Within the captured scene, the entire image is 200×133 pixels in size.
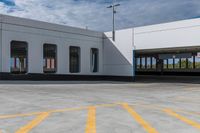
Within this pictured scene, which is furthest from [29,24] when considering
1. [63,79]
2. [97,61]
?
[97,61]

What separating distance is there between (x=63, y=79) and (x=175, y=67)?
28.9 meters

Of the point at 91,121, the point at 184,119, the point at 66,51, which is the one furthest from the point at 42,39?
the point at 184,119

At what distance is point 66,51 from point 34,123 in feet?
68.9

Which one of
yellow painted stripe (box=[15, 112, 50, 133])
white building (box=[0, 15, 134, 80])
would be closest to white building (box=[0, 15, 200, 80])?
white building (box=[0, 15, 134, 80])

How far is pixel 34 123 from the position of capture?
7.44 metres

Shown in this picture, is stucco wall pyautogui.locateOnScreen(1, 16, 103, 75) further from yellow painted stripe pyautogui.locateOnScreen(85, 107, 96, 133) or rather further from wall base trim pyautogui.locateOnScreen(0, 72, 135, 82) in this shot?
yellow painted stripe pyautogui.locateOnScreen(85, 107, 96, 133)

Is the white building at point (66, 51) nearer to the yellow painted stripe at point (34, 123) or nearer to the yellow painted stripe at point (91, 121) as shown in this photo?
the yellow painted stripe at point (91, 121)

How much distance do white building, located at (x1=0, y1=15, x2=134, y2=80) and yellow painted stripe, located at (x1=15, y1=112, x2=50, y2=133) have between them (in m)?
15.1

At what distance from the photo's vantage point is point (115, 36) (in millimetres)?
31906

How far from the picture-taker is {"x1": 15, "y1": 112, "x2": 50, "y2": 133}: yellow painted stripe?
665 centimetres

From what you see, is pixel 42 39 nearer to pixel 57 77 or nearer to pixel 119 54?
pixel 57 77

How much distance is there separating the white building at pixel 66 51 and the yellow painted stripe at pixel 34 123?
15.1 meters

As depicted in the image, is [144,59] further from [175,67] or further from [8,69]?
[8,69]

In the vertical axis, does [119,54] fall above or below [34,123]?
above
